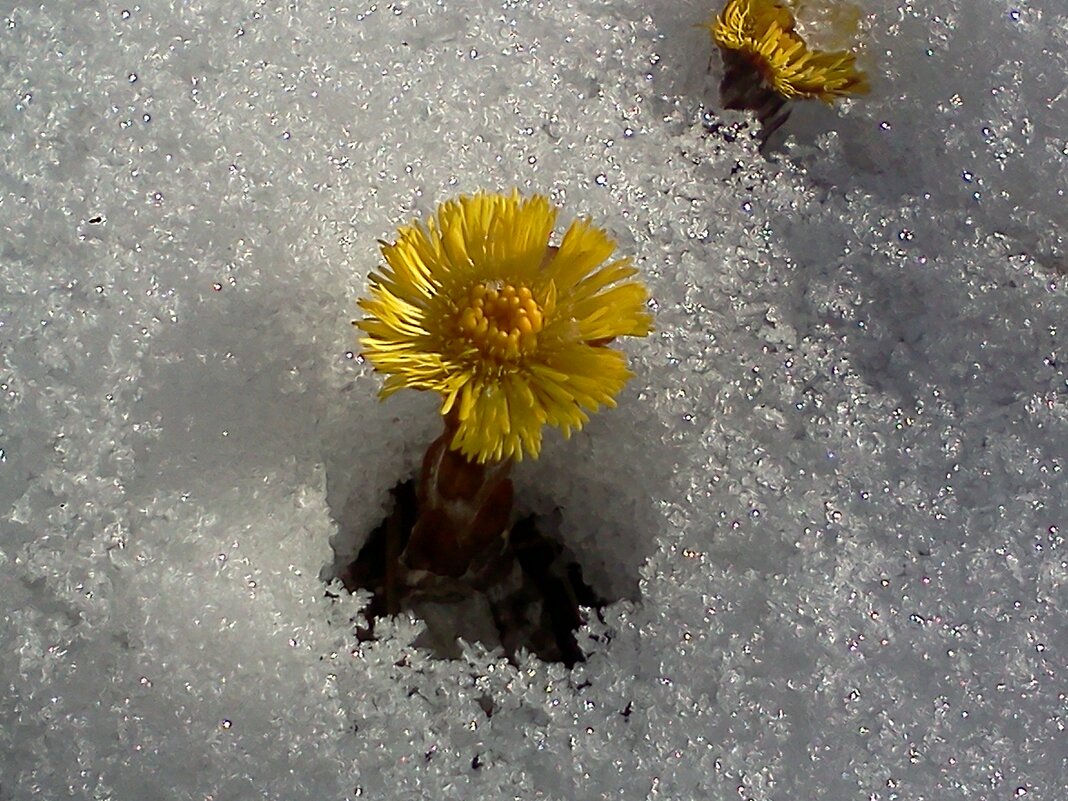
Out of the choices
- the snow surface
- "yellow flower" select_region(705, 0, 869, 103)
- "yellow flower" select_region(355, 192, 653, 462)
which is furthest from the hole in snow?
"yellow flower" select_region(705, 0, 869, 103)

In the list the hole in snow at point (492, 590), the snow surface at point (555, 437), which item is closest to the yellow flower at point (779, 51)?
the snow surface at point (555, 437)

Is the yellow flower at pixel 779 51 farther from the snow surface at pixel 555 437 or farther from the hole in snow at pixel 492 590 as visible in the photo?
the hole in snow at pixel 492 590

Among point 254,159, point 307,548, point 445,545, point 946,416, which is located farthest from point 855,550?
point 254,159

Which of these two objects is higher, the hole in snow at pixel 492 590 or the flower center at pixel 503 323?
the flower center at pixel 503 323

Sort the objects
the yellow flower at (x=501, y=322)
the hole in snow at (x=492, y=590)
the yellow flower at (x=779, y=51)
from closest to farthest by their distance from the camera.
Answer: the yellow flower at (x=501, y=322) → the hole in snow at (x=492, y=590) → the yellow flower at (x=779, y=51)

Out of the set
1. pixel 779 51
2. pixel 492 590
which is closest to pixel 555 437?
pixel 492 590

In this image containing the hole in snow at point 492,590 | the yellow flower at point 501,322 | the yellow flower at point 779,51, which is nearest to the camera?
the yellow flower at point 501,322
